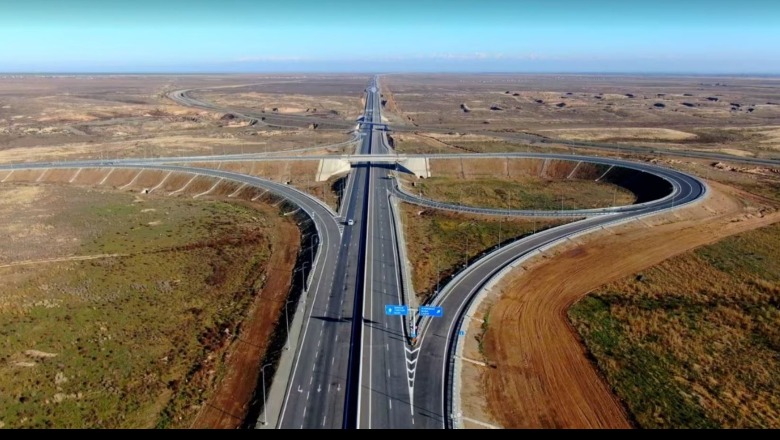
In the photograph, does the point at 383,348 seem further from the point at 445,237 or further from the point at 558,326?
the point at 445,237

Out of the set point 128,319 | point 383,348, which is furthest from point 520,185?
point 128,319

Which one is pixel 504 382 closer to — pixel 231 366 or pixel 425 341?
pixel 425 341

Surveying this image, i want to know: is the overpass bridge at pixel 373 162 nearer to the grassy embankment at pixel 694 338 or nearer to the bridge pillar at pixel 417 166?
the bridge pillar at pixel 417 166

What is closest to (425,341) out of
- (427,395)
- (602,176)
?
(427,395)

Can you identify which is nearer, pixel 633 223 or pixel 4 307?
pixel 4 307

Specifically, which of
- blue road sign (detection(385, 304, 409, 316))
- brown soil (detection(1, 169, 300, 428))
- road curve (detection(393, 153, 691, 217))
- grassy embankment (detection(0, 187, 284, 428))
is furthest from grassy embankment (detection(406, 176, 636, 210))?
blue road sign (detection(385, 304, 409, 316))

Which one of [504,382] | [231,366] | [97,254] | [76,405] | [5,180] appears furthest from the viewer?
[5,180]

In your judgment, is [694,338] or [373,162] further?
[373,162]
